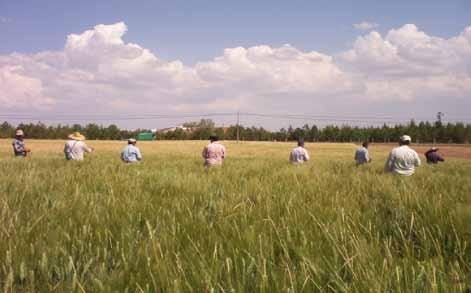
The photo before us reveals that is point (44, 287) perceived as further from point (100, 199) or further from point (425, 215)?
point (425, 215)

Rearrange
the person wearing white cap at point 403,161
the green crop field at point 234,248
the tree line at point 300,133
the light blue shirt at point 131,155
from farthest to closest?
the tree line at point 300,133, the light blue shirt at point 131,155, the person wearing white cap at point 403,161, the green crop field at point 234,248

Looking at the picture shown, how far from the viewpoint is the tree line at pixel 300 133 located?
133 m

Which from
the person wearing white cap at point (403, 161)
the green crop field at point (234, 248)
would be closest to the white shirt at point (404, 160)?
the person wearing white cap at point (403, 161)

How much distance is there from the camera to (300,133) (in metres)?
160

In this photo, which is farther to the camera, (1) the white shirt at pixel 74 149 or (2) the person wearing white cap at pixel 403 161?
(1) the white shirt at pixel 74 149

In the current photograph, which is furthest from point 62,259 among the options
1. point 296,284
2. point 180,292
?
point 296,284

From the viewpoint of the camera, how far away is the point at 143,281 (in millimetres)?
1160

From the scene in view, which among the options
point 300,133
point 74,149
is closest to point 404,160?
point 74,149

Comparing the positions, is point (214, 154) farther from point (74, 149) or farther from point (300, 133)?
point (300, 133)

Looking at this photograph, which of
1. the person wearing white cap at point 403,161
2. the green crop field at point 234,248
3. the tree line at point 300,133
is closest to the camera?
the green crop field at point 234,248

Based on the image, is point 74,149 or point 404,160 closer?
point 404,160

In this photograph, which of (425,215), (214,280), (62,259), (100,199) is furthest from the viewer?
(100,199)

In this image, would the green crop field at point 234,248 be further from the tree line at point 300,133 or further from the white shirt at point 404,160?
the tree line at point 300,133

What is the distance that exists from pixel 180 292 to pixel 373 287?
0.64 m
